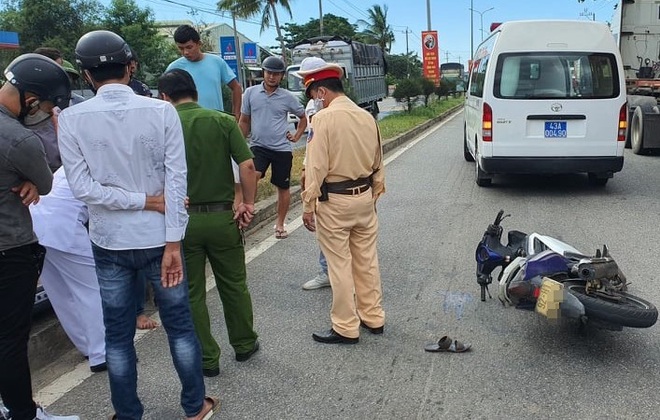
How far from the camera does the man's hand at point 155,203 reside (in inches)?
98.3

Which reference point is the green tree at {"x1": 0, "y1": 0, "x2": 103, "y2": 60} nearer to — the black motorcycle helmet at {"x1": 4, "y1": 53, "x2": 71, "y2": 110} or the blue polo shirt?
the blue polo shirt

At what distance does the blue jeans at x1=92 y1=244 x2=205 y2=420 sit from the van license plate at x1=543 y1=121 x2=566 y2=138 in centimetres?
597

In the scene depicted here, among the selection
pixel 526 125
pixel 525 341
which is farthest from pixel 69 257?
pixel 526 125

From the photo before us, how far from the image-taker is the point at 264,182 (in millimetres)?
8258

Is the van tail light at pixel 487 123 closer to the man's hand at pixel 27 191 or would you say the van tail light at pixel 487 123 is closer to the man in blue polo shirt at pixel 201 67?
the man in blue polo shirt at pixel 201 67

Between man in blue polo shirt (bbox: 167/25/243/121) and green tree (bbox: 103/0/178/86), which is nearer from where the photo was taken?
man in blue polo shirt (bbox: 167/25/243/121)

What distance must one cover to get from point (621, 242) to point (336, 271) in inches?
130

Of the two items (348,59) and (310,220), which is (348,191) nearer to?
(310,220)

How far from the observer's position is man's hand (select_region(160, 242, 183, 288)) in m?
2.53

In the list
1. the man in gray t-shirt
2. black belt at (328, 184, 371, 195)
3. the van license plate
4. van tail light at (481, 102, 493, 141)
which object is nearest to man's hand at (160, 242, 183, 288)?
black belt at (328, 184, 371, 195)

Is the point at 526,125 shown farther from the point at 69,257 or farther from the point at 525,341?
the point at 69,257

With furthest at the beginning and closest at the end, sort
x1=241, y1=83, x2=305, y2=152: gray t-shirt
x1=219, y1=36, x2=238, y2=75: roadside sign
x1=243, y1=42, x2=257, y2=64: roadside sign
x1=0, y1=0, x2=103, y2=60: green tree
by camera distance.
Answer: x1=0, y1=0, x2=103, y2=60: green tree, x1=243, y1=42, x2=257, y2=64: roadside sign, x1=219, y1=36, x2=238, y2=75: roadside sign, x1=241, y1=83, x2=305, y2=152: gray t-shirt

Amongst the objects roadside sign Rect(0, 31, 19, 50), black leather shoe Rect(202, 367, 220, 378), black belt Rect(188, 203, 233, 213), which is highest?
roadside sign Rect(0, 31, 19, 50)

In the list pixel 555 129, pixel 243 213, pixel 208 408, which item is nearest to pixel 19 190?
pixel 243 213
